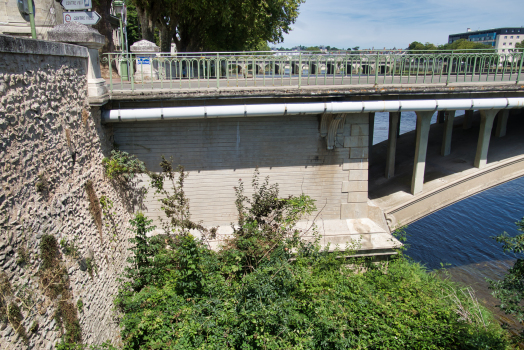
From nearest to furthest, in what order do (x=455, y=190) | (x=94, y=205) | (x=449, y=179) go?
(x=94, y=205), (x=449, y=179), (x=455, y=190)

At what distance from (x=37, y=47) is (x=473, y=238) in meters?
14.0

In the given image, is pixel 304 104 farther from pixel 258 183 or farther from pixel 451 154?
pixel 451 154

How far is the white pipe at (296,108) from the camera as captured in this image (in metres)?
7.12

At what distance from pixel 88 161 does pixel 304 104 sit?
4264 mm

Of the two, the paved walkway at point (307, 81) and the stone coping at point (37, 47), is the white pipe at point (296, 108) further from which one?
the stone coping at point (37, 47)

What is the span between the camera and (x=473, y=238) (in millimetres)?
12969

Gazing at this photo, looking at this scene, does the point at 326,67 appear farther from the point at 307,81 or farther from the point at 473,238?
the point at 473,238

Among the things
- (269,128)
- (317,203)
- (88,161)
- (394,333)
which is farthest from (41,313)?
(317,203)

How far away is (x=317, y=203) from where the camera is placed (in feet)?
28.0

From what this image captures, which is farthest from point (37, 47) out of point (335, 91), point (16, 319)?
point (335, 91)

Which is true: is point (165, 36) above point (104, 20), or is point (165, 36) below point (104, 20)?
below

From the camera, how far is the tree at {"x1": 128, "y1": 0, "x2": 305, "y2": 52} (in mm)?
12094

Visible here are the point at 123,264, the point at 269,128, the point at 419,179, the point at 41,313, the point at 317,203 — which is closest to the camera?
the point at 41,313

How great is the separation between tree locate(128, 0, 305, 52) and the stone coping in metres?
6.62
